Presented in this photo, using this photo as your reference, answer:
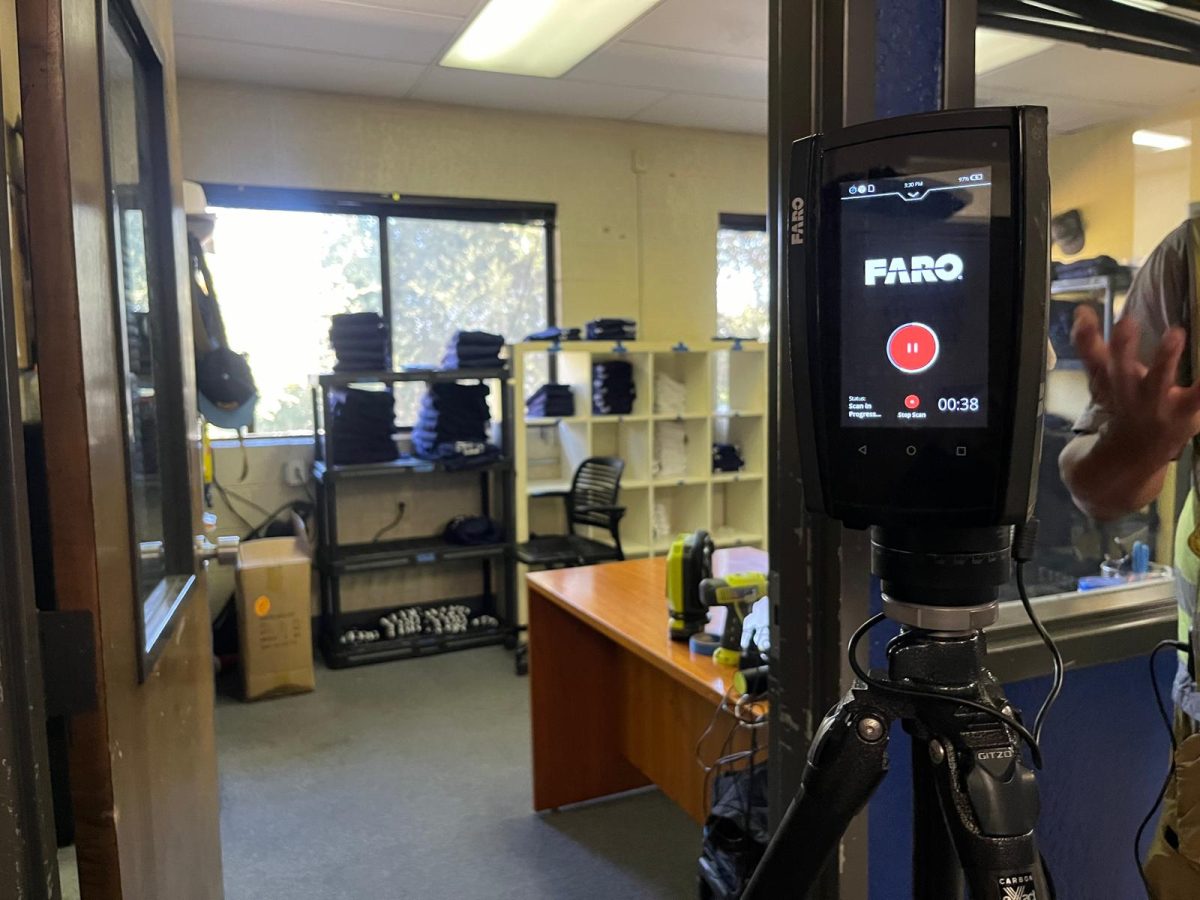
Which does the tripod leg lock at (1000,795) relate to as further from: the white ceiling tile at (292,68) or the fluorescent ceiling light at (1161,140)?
the white ceiling tile at (292,68)

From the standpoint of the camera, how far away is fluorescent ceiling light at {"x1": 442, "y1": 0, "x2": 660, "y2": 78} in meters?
3.30

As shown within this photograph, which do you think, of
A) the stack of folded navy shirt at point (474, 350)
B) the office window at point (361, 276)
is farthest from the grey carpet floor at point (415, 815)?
the office window at point (361, 276)

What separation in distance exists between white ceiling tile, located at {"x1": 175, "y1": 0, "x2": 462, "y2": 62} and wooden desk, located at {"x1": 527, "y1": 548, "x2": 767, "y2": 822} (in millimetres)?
2238

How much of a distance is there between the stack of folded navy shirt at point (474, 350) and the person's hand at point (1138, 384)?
3.49 m

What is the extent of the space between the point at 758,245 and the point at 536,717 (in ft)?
12.1

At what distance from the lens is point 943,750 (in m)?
0.66

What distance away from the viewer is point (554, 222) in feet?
15.8

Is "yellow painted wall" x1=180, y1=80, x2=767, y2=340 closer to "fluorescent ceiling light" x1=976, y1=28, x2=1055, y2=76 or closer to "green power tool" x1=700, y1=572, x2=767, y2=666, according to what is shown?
"green power tool" x1=700, y1=572, x2=767, y2=666

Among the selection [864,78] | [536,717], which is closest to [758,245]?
[536,717]

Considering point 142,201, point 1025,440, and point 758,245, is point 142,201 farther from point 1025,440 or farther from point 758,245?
point 758,245

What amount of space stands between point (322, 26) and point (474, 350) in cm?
151

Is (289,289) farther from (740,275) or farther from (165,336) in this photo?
(165,336)

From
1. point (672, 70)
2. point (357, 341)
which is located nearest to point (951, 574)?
point (357, 341)

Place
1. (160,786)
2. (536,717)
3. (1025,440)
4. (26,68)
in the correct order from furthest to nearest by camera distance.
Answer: (536,717) < (160,786) < (26,68) < (1025,440)
